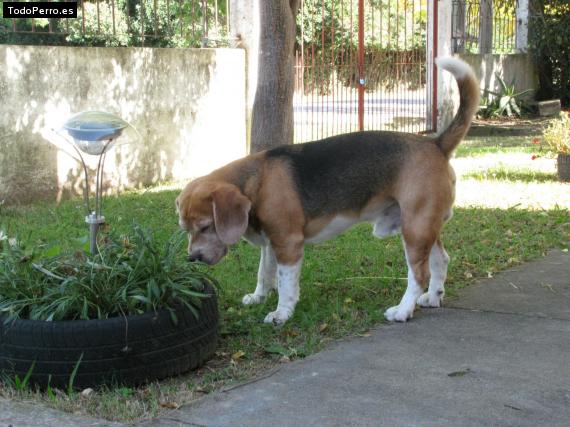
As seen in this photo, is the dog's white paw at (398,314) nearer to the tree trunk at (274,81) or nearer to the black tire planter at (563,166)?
the tree trunk at (274,81)

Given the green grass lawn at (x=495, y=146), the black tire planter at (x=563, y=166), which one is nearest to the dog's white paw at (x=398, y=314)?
the black tire planter at (x=563, y=166)

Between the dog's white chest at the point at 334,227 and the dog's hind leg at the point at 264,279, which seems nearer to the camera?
the dog's white chest at the point at 334,227

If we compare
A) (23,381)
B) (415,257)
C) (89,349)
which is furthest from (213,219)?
(23,381)

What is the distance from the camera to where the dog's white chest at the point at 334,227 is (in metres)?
5.69

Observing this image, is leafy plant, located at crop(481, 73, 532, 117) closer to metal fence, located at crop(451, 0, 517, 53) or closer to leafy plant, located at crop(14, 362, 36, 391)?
metal fence, located at crop(451, 0, 517, 53)

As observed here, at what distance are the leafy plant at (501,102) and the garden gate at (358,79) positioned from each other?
2.57 meters

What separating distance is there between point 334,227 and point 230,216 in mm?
928

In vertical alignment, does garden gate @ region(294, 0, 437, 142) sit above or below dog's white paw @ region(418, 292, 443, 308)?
above

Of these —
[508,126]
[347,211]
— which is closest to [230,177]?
[347,211]

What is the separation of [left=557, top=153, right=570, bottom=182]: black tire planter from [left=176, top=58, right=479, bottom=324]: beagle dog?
18.5 feet

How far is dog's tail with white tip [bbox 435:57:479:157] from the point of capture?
5.63 m

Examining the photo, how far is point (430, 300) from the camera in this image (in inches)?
229

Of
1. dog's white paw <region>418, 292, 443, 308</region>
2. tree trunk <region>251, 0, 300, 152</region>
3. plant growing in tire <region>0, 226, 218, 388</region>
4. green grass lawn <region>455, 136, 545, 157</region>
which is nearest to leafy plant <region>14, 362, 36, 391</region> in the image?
plant growing in tire <region>0, 226, 218, 388</region>

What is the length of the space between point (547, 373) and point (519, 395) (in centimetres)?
40
